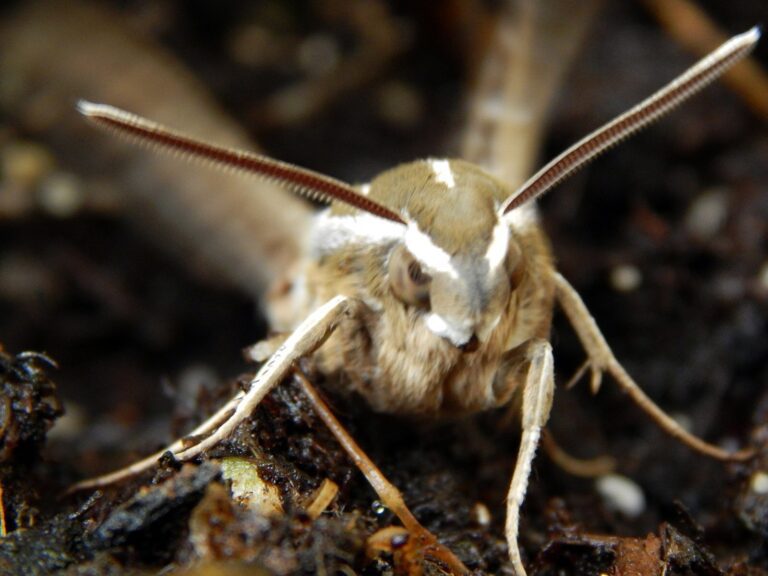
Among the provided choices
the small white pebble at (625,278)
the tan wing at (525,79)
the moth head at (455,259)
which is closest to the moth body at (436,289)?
the moth head at (455,259)

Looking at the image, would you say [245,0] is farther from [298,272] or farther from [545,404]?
[545,404]

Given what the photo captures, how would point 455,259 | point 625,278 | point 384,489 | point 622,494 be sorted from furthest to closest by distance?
point 625,278 < point 622,494 < point 384,489 < point 455,259

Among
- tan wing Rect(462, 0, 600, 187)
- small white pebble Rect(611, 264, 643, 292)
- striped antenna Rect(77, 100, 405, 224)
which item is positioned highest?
tan wing Rect(462, 0, 600, 187)

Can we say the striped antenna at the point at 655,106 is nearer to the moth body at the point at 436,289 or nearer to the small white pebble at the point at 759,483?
the moth body at the point at 436,289

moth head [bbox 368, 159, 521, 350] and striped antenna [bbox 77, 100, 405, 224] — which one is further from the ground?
striped antenna [bbox 77, 100, 405, 224]

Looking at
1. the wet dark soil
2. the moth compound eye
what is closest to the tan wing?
the wet dark soil

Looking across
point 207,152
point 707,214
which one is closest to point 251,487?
point 207,152

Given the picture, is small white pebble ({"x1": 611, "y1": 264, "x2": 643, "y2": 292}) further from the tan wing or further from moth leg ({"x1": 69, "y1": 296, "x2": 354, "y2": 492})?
moth leg ({"x1": 69, "y1": 296, "x2": 354, "y2": 492})

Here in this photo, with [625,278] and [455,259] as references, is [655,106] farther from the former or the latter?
[625,278]
